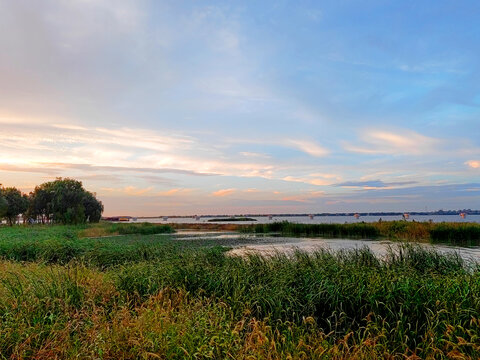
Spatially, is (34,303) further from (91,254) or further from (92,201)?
(92,201)

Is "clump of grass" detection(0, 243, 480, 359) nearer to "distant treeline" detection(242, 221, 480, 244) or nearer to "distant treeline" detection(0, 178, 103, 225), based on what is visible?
"distant treeline" detection(242, 221, 480, 244)

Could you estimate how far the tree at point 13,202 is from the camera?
76.1 metres

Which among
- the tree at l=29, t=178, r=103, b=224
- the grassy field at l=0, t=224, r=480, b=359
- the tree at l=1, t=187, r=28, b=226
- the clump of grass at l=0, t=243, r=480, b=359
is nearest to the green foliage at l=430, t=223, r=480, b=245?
the grassy field at l=0, t=224, r=480, b=359

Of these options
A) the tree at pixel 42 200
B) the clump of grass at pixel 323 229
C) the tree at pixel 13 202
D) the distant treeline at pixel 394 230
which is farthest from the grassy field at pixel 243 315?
the tree at pixel 13 202

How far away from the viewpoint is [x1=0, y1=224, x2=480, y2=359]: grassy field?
15.1 feet

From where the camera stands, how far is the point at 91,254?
1608 cm

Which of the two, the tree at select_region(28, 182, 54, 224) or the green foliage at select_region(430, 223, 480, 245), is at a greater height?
the tree at select_region(28, 182, 54, 224)

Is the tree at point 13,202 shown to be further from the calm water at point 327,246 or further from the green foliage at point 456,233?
the green foliage at point 456,233

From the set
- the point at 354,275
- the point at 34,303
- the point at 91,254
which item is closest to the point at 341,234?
the point at 91,254

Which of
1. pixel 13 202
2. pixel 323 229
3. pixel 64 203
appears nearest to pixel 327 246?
pixel 323 229

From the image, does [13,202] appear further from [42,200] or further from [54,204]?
[54,204]

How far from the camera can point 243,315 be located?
6449 mm

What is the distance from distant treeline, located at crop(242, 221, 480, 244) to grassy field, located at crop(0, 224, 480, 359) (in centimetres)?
1607

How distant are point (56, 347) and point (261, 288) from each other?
390cm
